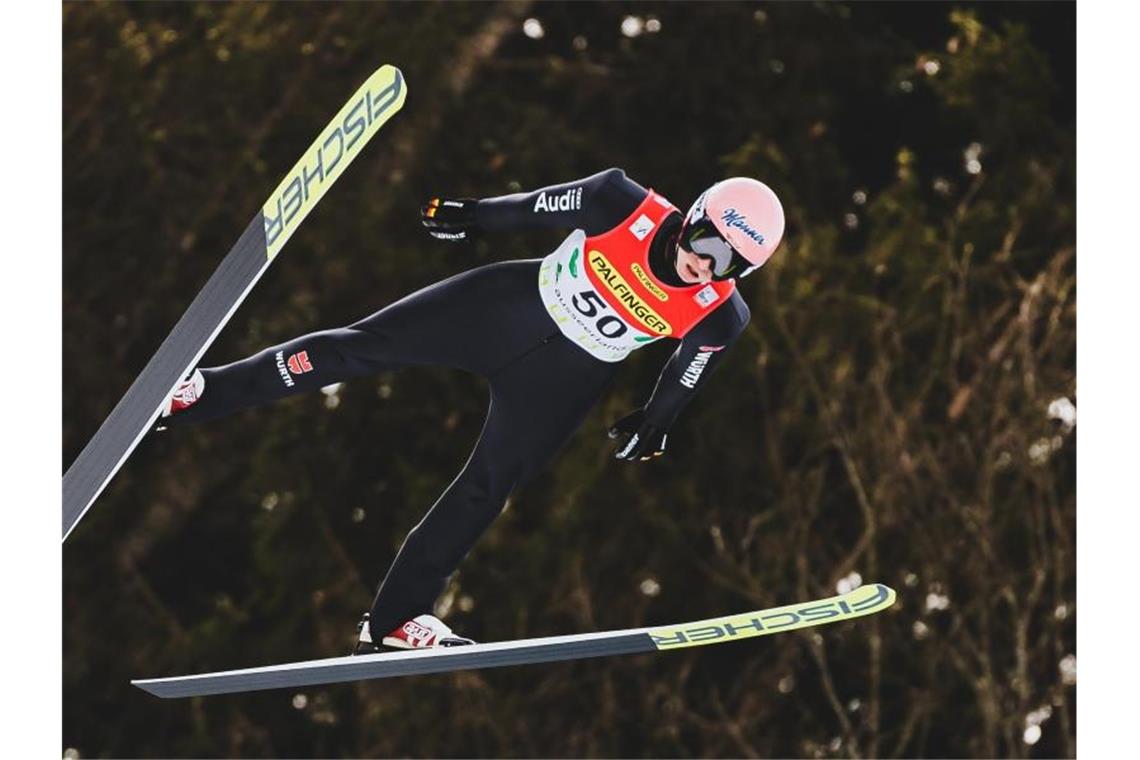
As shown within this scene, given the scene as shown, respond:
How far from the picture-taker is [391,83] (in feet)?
15.2

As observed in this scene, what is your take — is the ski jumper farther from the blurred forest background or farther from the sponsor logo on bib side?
the blurred forest background

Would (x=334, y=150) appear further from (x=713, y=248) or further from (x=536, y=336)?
(x=713, y=248)

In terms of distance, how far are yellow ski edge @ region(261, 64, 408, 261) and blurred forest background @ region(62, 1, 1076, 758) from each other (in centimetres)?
686

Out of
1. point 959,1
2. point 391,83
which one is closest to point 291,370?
point 391,83

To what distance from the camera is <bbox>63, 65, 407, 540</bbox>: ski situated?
15.5 ft

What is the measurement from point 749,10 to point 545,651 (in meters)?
9.17

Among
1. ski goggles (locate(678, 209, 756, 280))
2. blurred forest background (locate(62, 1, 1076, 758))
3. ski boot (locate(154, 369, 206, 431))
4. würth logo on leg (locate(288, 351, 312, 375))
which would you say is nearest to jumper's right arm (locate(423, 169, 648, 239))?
ski goggles (locate(678, 209, 756, 280))

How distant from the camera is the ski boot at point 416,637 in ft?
16.8

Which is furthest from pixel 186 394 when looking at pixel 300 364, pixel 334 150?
pixel 334 150

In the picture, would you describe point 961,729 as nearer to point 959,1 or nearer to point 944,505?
point 944,505

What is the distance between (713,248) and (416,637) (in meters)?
1.38

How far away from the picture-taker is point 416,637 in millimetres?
5141

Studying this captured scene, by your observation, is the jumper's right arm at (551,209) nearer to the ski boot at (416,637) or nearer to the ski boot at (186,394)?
the ski boot at (186,394)

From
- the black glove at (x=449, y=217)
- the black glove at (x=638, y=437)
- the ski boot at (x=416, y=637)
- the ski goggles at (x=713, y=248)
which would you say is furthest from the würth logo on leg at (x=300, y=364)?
the ski goggles at (x=713, y=248)
